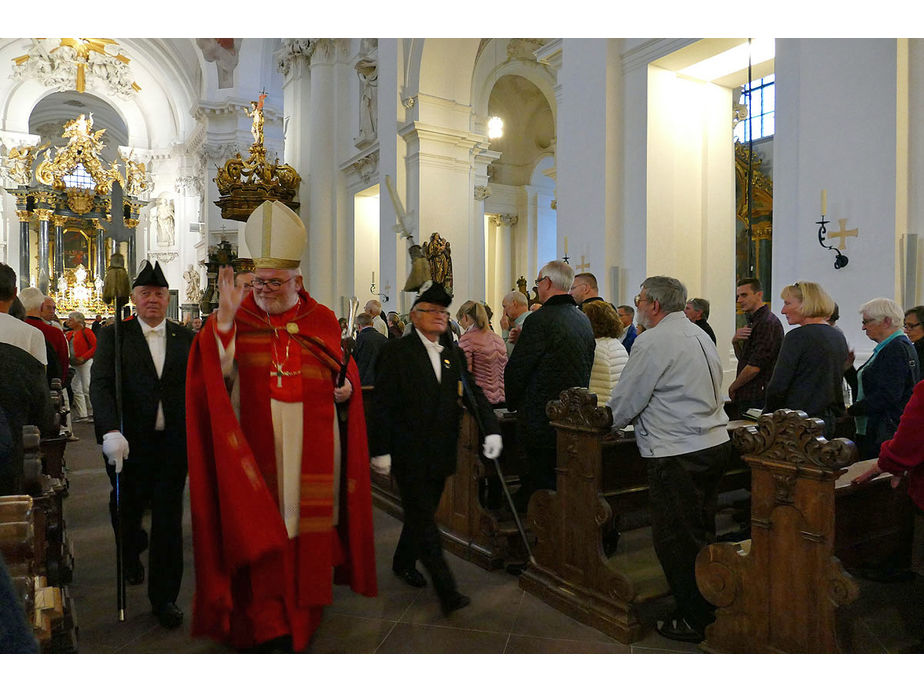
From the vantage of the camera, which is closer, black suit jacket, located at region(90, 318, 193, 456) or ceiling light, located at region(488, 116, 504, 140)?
black suit jacket, located at region(90, 318, 193, 456)

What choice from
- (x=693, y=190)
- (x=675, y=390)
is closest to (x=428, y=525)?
(x=675, y=390)

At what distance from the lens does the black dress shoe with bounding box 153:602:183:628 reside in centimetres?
327

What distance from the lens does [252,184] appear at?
14.5m

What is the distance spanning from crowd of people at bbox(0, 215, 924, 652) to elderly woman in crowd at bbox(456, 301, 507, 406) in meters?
1.48

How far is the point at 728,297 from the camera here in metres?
7.90

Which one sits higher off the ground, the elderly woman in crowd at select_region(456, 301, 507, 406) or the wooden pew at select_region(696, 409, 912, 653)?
the elderly woman in crowd at select_region(456, 301, 507, 406)

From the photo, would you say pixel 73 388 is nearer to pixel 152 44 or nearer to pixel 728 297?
pixel 728 297

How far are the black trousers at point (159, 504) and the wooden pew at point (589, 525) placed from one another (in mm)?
1837

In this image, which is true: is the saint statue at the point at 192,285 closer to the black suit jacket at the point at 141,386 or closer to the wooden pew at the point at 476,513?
the wooden pew at the point at 476,513

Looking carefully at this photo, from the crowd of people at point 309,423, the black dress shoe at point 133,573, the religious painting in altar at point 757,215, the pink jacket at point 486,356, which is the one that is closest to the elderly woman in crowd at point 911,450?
the crowd of people at point 309,423

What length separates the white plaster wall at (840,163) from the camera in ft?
17.2

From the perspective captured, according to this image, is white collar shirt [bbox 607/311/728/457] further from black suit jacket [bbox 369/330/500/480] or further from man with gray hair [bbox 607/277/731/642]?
black suit jacket [bbox 369/330/500/480]

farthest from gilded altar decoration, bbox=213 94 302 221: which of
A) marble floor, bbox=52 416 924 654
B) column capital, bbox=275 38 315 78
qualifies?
marble floor, bbox=52 416 924 654
